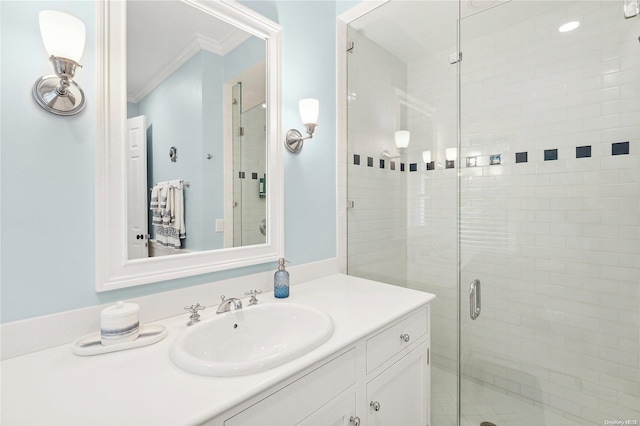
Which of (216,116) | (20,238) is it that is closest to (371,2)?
(216,116)

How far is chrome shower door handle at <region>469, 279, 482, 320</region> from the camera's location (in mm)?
1764

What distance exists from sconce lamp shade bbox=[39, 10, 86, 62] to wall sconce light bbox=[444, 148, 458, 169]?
5.79 ft

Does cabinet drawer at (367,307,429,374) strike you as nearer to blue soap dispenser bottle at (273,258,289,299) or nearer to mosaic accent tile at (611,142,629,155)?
blue soap dispenser bottle at (273,258,289,299)

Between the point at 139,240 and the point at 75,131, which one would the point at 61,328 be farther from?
the point at 75,131

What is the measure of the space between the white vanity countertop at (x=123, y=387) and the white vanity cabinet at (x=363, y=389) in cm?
4

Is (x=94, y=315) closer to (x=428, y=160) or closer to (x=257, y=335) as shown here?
(x=257, y=335)

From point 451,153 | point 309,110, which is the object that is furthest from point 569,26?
point 309,110

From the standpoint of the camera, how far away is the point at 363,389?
40.2 inches

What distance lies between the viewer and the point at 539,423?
5.43 ft

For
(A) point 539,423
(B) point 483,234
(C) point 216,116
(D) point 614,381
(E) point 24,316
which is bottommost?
(A) point 539,423

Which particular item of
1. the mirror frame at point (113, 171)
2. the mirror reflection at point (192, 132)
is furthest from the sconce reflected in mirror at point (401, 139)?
the mirror frame at point (113, 171)

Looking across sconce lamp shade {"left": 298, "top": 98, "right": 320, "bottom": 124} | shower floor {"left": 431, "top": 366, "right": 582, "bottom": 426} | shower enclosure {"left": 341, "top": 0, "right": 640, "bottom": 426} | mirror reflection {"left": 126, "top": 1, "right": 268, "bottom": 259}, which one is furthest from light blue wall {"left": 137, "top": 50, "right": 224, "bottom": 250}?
shower floor {"left": 431, "top": 366, "right": 582, "bottom": 426}

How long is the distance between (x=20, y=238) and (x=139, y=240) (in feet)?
0.99

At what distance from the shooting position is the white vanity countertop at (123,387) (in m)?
0.60
